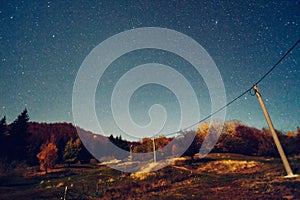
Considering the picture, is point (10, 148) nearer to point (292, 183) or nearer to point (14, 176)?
point (14, 176)

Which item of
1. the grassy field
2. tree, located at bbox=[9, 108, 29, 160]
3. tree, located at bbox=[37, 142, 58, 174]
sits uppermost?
tree, located at bbox=[9, 108, 29, 160]

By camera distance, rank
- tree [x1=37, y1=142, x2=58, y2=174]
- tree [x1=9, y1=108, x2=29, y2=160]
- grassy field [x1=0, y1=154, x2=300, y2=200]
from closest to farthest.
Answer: grassy field [x1=0, y1=154, x2=300, y2=200] → tree [x1=37, y1=142, x2=58, y2=174] → tree [x1=9, y1=108, x2=29, y2=160]

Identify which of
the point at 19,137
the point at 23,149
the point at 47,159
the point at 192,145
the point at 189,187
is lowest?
the point at 189,187

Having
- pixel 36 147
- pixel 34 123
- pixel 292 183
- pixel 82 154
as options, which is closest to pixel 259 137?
pixel 292 183

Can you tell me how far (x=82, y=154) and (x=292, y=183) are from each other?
66.7m

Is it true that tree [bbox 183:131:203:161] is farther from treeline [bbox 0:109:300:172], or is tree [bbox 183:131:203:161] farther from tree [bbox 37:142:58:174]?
tree [bbox 37:142:58:174]

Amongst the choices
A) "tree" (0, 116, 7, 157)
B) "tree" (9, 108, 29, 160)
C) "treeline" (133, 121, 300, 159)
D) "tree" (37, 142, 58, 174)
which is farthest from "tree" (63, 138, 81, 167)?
"treeline" (133, 121, 300, 159)

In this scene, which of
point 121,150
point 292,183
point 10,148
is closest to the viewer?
point 292,183

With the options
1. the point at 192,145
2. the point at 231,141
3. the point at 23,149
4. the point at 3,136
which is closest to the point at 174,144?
the point at 192,145

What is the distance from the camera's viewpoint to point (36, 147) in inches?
2275

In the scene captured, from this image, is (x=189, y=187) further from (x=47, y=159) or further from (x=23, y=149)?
(x=23, y=149)

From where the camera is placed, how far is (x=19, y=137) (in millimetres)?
52156

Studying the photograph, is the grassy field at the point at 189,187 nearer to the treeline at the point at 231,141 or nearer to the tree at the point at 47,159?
the tree at the point at 47,159

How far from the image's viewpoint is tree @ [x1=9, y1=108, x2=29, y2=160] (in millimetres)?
49494
